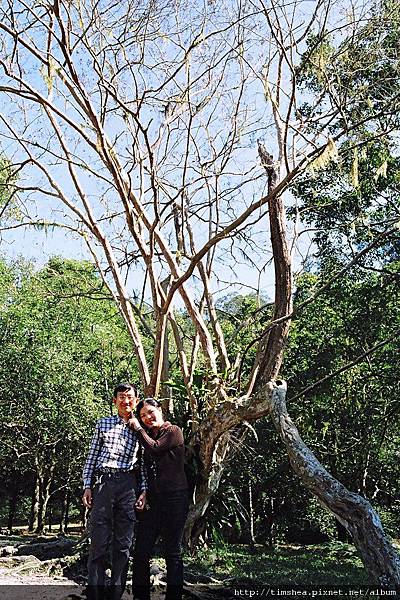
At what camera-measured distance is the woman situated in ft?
12.4

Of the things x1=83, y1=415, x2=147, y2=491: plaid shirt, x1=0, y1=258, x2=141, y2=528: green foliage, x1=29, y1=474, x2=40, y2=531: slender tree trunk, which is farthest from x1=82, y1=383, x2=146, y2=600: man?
x1=29, y1=474, x2=40, y2=531: slender tree trunk

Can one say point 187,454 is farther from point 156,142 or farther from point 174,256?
point 156,142

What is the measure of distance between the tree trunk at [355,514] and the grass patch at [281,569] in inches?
33.0

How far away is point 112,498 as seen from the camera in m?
3.84

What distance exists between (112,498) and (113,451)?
281mm

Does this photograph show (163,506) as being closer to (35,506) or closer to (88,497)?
(88,497)

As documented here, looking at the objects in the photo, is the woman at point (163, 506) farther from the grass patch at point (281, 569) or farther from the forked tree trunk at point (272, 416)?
the grass patch at point (281, 569)

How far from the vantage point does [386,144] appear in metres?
8.35

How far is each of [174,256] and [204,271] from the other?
63 cm

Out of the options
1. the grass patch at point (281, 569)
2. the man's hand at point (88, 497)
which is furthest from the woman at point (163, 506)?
the grass patch at point (281, 569)

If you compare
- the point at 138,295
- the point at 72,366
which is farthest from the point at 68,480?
the point at 138,295

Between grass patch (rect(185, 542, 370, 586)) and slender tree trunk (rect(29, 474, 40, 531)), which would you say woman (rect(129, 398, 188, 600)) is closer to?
grass patch (rect(185, 542, 370, 586))

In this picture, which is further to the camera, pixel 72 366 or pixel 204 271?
pixel 72 366

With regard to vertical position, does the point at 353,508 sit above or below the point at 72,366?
below
